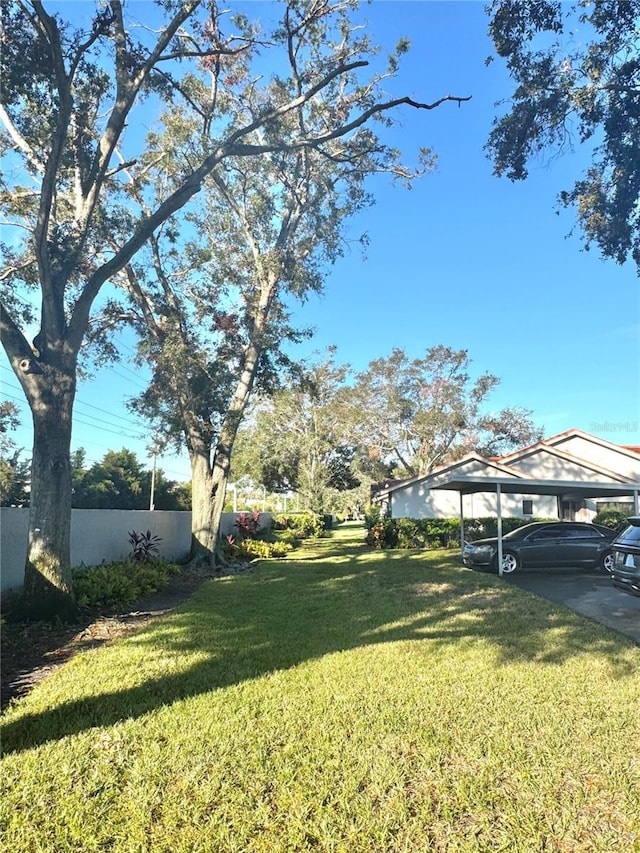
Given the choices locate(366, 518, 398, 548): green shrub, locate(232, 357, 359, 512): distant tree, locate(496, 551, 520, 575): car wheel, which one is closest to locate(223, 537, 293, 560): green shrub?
locate(366, 518, 398, 548): green shrub

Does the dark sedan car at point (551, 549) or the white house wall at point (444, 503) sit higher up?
the white house wall at point (444, 503)

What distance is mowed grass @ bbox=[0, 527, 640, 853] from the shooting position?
2.99 metres

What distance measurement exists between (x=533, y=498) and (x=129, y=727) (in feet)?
80.8

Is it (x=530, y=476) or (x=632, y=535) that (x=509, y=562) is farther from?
(x=530, y=476)

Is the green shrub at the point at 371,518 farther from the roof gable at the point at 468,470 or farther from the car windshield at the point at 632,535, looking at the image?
the car windshield at the point at 632,535

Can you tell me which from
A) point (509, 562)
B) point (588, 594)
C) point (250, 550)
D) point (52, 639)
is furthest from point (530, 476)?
point (52, 639)

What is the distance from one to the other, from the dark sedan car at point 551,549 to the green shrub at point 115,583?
342 inches

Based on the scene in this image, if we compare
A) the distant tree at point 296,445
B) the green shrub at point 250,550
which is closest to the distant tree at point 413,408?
the distant tree at point 296,445

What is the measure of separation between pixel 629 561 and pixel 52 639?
8625 millimetres

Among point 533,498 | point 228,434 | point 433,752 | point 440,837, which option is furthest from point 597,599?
point 533,498

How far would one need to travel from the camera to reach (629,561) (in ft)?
29.5

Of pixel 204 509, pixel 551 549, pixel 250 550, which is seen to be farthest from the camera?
pixel 250 550

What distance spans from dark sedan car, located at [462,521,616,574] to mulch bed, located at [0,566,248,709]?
347 inches

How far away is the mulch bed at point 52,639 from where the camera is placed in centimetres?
552
